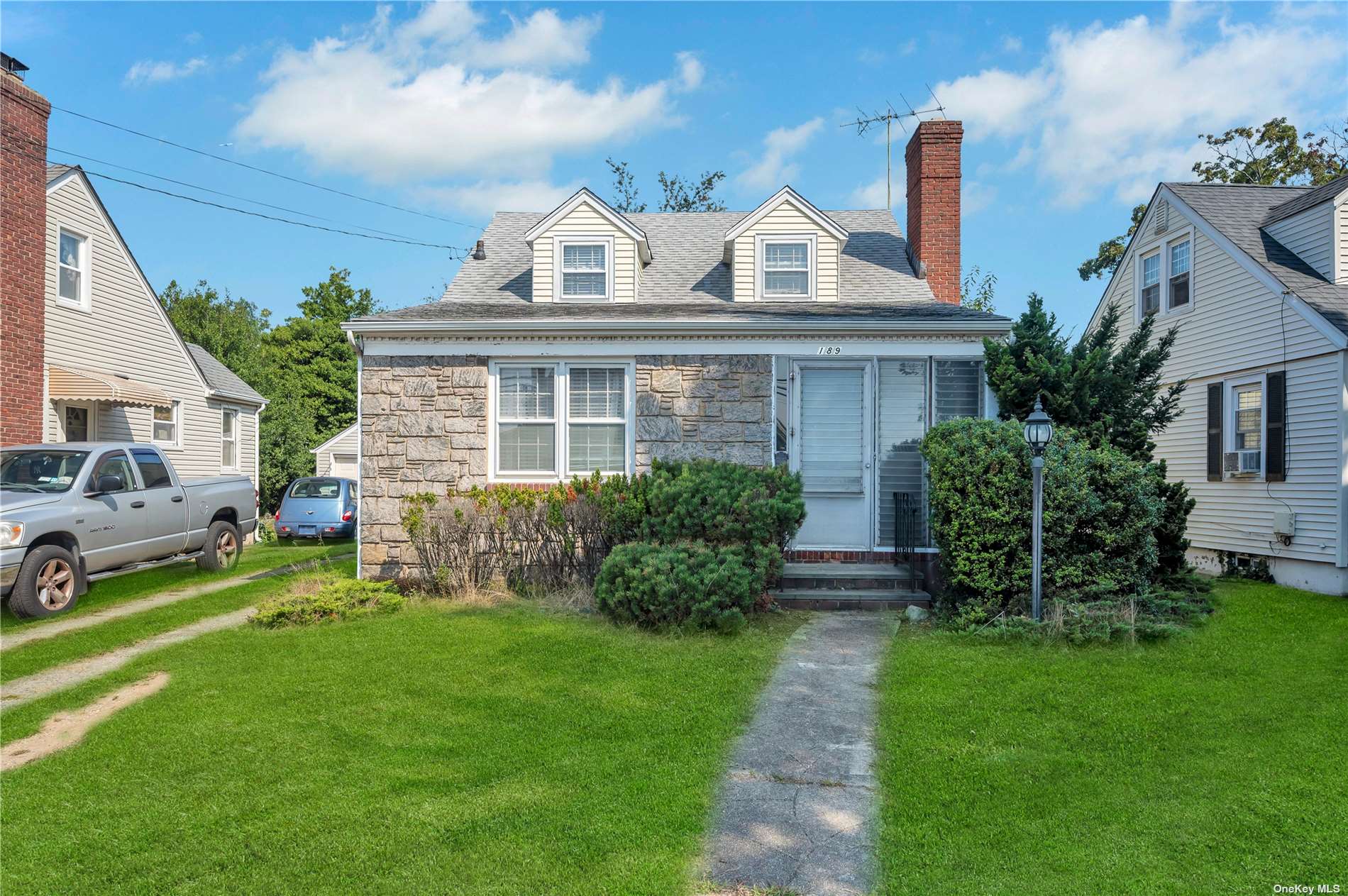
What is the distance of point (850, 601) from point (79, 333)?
14.2m

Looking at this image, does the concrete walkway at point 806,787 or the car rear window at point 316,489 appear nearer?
the concrete walkway at point 806,787

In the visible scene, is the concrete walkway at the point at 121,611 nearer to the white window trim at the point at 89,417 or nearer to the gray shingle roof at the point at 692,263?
the white window trim at the point at 89,417

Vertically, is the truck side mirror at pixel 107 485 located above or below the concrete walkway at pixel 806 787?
above

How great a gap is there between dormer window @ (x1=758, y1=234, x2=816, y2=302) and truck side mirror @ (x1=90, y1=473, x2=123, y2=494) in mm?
8766

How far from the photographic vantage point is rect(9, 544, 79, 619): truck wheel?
7.87 metres

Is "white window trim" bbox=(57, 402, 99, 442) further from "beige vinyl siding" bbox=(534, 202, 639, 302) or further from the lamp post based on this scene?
Result: the lamp post

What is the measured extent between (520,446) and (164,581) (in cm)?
599

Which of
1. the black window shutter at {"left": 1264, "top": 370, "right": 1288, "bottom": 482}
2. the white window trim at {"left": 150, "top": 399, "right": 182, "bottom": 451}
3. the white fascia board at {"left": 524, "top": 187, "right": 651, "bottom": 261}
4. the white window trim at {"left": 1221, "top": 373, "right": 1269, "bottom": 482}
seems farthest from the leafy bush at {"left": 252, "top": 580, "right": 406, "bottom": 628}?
the white window trim at {"left": 1221, "top": 373, "right": 1269, "bottom": 482}

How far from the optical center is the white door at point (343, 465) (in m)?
27.0

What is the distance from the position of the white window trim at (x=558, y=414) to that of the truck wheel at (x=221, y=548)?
500cm

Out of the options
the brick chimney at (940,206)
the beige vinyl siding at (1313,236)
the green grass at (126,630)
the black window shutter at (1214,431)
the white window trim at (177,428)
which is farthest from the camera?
the white window trim at (177,428)

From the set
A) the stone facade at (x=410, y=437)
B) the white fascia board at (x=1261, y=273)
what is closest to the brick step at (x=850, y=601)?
the stone facade at (x=410, y=437)

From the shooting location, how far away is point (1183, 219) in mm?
13805

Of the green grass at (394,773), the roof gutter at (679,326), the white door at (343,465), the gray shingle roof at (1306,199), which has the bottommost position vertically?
the green grass at (394,773)
